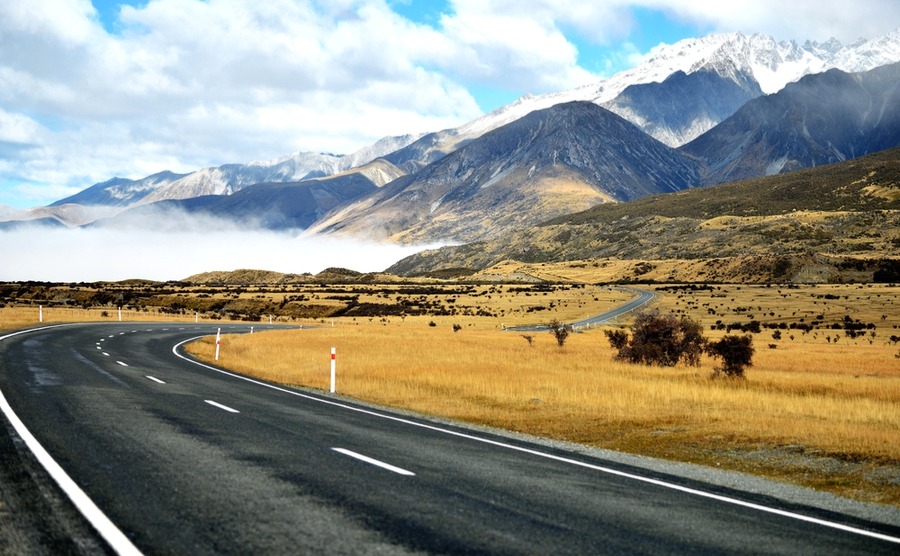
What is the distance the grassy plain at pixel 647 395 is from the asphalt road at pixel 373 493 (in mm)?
2978

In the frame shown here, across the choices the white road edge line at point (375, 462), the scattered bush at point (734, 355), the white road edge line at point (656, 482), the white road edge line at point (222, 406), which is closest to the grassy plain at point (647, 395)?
the scattered bush at point (734, 355)

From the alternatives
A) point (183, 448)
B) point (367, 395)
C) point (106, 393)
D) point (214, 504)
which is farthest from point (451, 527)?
point (367, 395)

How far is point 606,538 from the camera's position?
7422 millimetres

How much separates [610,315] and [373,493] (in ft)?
Result: 264

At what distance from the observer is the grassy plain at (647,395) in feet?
45.6

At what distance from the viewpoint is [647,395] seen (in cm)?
2162

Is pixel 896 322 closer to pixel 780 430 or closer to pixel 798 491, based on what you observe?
pixel 780 430

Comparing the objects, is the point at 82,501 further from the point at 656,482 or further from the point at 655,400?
the point at 655,400

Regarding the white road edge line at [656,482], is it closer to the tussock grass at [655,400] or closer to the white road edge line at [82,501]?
the tussock grass at [655,400]

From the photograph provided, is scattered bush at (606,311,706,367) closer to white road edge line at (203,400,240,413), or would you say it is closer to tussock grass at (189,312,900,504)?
tussock grass at (189,312,900,504)

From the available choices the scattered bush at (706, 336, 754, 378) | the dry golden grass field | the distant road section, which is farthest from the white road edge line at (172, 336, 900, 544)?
the distant road section

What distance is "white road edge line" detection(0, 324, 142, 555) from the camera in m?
6.51

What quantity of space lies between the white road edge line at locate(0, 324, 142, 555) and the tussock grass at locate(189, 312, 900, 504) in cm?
941

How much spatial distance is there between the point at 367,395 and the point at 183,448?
11.0 m
